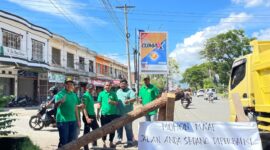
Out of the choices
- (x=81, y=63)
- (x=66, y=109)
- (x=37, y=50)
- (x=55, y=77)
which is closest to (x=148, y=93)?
(x=66, y=109)

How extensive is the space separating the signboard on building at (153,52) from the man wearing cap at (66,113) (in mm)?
8274

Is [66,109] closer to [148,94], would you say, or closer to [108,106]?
[108,106]

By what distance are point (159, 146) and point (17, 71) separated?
28.7 m

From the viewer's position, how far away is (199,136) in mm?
4664

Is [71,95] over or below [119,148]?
over

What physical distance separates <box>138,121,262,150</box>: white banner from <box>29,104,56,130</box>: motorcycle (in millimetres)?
9880

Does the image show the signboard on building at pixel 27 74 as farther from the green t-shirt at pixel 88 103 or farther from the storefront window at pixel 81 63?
the green t-shirt at pixel 88 103

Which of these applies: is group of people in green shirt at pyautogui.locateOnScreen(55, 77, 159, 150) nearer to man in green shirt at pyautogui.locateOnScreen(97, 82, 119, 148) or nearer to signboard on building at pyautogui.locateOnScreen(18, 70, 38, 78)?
man in green shirt at pyautogui.locateOnScreen(97, 82, 119, 148)

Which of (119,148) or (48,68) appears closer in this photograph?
(119,148)

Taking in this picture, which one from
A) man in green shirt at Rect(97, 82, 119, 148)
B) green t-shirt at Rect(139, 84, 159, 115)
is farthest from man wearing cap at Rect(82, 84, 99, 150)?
green t-shirt at Rect(139, 84, 159, 115)

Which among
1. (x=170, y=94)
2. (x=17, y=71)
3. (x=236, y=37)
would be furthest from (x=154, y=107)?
(x=236, y=37)

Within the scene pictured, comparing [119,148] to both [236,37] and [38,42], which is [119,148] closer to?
[38,42]

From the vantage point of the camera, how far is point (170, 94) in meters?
4.72

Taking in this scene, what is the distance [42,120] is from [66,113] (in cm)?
702
